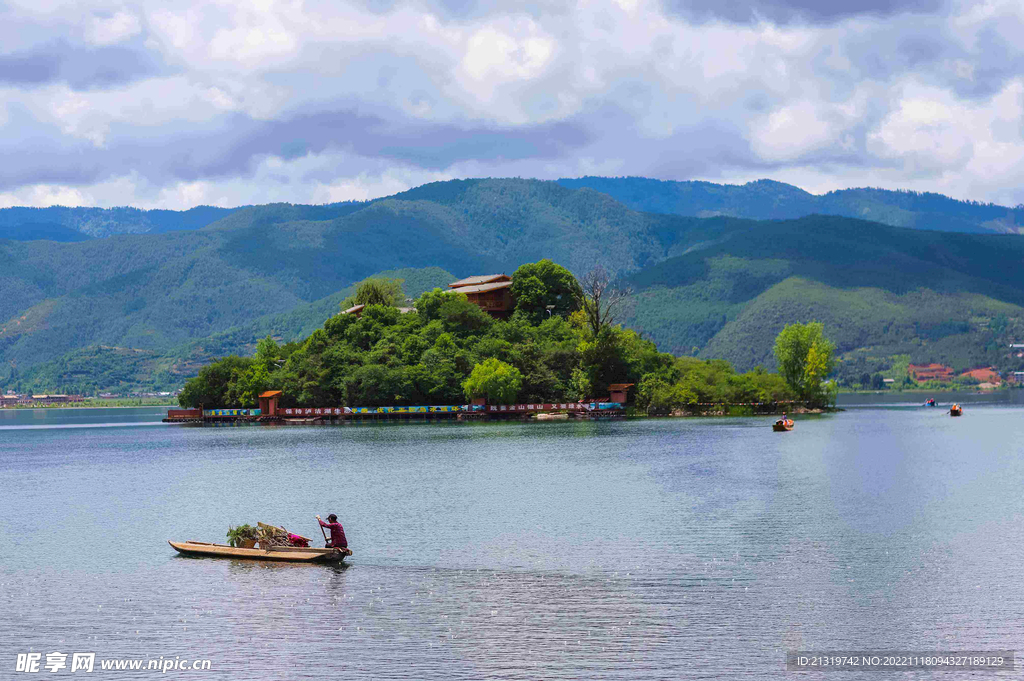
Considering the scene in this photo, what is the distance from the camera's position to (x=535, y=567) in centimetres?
4022

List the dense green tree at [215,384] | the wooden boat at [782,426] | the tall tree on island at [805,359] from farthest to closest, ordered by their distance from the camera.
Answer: the dense green tree at [215,384]
the tall tree on island at [805,359]
the wooden boat at [782,426]

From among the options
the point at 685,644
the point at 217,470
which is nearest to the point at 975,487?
the point at 685,644

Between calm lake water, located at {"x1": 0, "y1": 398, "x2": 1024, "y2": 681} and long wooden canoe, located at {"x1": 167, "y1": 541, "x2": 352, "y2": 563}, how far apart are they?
0.47 meters

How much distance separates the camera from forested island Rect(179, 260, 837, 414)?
6107 inches

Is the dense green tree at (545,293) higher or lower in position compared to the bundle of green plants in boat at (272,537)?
higher

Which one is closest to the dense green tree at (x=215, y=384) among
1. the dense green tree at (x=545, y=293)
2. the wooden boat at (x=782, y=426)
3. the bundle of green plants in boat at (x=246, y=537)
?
the dense green tree at (x=545, y=293)

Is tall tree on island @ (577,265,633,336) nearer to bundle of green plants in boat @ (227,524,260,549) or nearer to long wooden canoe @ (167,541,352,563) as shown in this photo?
bundle of green plants in boat @ (227,524,260,549)

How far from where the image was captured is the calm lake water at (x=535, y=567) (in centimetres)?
3008

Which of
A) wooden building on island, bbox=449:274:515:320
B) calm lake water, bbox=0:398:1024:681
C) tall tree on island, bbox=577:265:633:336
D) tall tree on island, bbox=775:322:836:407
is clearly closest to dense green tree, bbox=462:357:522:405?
tall tree on island, bbox=577:265:633:336

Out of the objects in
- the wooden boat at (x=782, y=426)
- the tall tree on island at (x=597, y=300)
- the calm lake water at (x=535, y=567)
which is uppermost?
the tall tree on island at (x=597, y=300)

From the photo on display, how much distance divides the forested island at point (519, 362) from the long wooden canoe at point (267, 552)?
107431 millimetres

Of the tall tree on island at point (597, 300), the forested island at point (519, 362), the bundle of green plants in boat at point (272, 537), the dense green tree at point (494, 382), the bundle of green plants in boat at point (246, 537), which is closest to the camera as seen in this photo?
the bundle of green plants in boat at point (272, 537)

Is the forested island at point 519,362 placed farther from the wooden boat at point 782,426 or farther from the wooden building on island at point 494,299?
the wooden boat at point 782,426

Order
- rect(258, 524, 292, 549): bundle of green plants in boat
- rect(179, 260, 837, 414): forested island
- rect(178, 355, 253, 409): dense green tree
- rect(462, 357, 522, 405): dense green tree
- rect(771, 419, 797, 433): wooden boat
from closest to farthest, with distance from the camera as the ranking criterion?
rect(258, 524, 292, 549): bundle of green plants in boat < rect(771, 419, 797, 433): wooden boat < rect(462, 357, 522, 405): dense green tree < rect(179, 260, 837, 414): forested island < rect(178, 355, 253, 409): dense green tree
